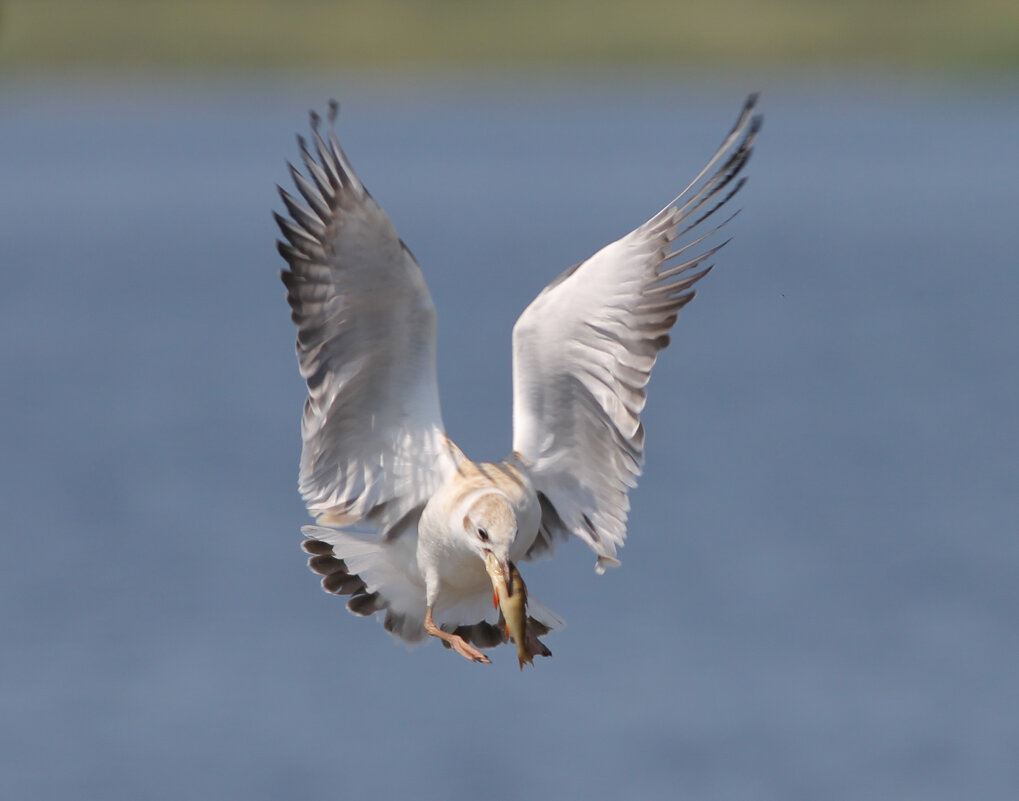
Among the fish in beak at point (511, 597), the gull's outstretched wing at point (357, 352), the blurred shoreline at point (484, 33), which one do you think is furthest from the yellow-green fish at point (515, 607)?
the blurred shoreline at point (484, 33)

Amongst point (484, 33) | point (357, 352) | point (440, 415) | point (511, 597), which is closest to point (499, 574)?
point (511, 597)

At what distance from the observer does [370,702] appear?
13.2m

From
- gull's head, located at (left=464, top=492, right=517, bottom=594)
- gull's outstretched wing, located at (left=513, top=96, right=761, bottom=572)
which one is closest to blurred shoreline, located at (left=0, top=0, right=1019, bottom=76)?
gull's outstretched wing, located at (left=513, top=96, right=761, bottom=572)

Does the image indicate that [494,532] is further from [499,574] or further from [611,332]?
[611,332]

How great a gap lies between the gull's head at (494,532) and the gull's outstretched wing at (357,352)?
55cm

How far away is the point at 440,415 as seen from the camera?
6.84m

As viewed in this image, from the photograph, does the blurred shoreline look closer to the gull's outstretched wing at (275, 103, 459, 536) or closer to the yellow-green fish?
the gull's outstretched wing at (275, 103, 459, 536)

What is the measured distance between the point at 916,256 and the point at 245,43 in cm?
1764

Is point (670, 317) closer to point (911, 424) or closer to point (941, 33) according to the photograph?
point (911, 424)

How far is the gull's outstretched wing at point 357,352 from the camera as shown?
639cm

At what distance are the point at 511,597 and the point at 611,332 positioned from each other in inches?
49.5

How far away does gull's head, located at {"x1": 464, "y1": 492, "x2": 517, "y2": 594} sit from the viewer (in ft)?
20.9

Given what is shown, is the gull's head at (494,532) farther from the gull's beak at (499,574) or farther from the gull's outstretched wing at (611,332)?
the gull's outstretched wing at (611,332)

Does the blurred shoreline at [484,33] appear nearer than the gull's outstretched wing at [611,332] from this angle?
No
